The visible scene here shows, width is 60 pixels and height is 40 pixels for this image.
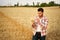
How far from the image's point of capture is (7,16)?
3.31 m

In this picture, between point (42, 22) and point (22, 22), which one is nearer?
point (42, 22)

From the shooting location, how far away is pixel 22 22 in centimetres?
330

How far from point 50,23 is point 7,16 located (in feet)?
1.74

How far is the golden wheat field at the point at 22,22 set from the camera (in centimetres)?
327

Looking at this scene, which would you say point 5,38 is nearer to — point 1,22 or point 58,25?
point 1,22

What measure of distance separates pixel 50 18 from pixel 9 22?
1.64 ft

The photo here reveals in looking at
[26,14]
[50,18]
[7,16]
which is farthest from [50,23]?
[7,16]

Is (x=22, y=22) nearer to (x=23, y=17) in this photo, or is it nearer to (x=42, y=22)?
(x=23, y=17)

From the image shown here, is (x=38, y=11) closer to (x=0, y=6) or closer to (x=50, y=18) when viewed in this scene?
(x=50, y=18)

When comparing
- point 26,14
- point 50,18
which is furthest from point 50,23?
point 26,14

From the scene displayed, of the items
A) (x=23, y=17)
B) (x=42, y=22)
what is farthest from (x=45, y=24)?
(x=23, y=17)

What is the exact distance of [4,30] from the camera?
3.29 m

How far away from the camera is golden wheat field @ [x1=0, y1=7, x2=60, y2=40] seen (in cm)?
327

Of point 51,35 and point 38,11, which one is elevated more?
point 38,11
